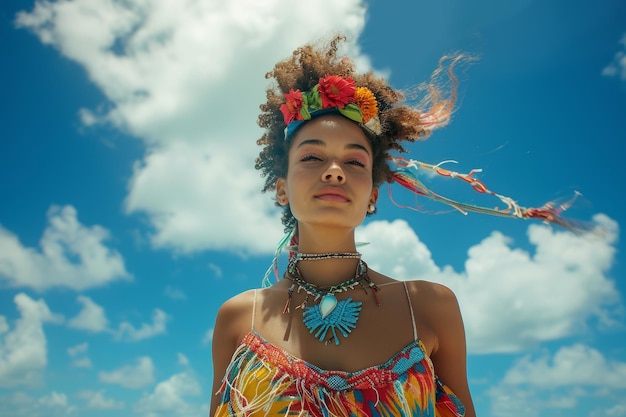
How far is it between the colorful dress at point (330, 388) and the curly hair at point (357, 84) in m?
1.41

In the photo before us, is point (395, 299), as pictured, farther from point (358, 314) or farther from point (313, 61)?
point (313, 61)

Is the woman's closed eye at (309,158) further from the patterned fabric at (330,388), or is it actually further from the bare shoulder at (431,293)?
the patterned fabric at (330,388)

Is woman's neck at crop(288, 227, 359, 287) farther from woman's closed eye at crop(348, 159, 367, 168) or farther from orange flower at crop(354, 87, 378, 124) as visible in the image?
orange flower at crop(354, 87, 378, 124)

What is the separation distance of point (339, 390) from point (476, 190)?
1.88 meters

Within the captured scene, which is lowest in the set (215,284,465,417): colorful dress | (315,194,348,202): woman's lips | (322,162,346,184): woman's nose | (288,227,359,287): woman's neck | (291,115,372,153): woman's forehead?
(215,284,465,417): colorful dress

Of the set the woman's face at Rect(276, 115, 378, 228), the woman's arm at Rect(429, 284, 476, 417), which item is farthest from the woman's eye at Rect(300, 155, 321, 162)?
the woman's arm at Rect(429, 284, 476, 417)

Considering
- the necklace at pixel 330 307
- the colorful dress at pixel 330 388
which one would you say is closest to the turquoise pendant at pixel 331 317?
the necklace at pixel 330 307

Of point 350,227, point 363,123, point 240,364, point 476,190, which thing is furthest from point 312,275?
point 476,190

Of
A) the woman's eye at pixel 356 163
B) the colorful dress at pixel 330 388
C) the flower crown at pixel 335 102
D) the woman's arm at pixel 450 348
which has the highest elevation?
the flower crown at pixel 335 102

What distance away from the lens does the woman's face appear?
3.46m

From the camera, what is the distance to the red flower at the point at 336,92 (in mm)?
3766

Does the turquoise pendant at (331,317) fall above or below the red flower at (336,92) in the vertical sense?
below

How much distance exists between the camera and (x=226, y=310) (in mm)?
3631

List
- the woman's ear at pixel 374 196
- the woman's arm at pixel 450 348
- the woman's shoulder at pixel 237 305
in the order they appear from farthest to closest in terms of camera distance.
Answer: the woman's ear at pixel 374 196 → the woman's shoulder at pixel 237 305 → the woman's arm at pixel 450 348
